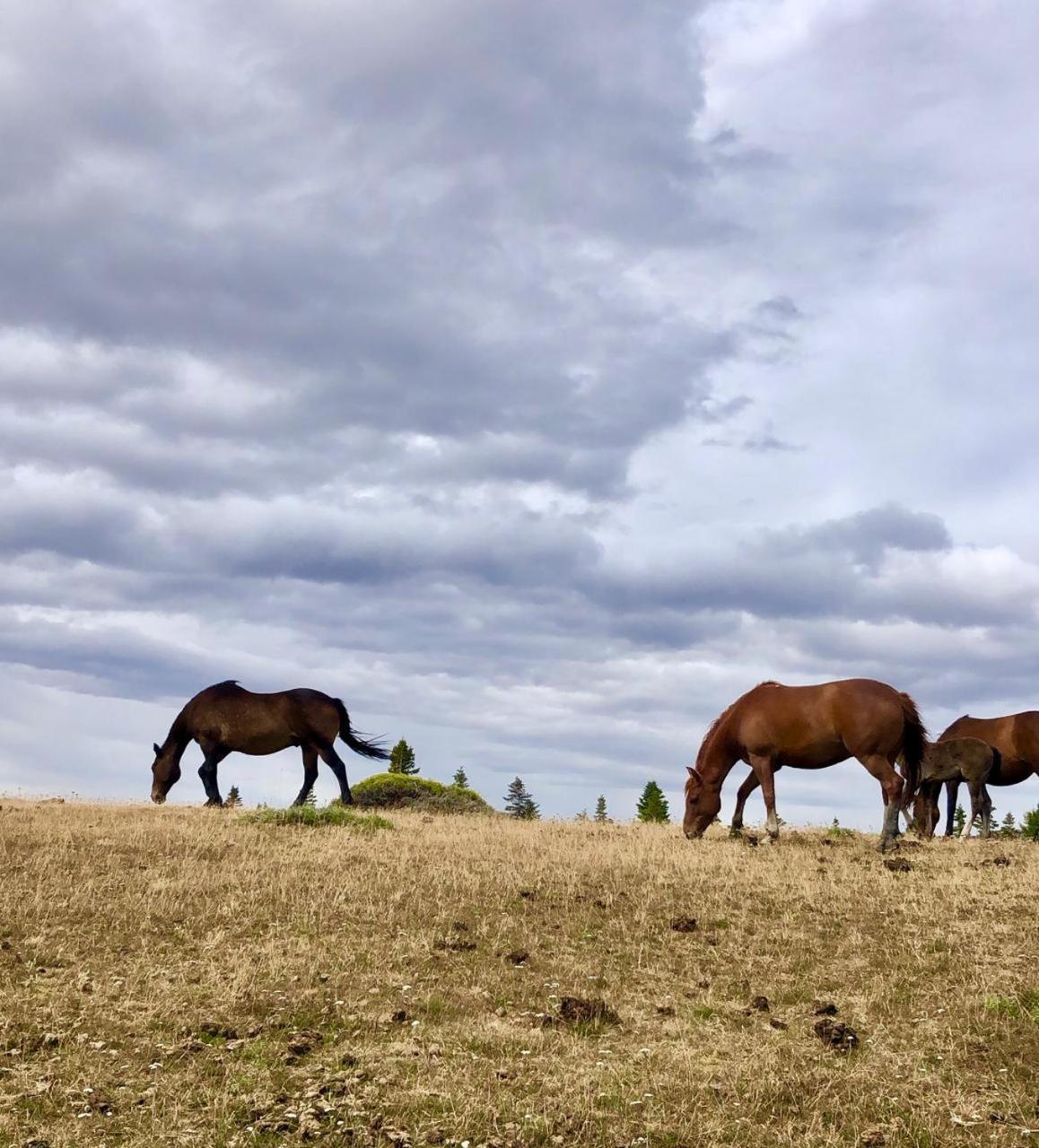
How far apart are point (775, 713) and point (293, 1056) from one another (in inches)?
599

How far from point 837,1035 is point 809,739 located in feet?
39.4

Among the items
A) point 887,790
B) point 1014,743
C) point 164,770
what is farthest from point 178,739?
point 1014,743

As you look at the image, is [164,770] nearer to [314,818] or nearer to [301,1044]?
[314,818]

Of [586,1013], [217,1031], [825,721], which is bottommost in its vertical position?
[217,1031]

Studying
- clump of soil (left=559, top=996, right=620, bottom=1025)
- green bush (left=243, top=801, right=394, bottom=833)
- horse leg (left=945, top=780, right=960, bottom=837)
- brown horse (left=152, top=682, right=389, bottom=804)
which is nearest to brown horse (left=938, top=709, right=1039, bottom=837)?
horse leg (left=945, top=780, right=960, bottom=837)

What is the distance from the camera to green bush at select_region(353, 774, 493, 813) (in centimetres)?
3306

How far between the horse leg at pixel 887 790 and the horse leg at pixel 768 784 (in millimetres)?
1933

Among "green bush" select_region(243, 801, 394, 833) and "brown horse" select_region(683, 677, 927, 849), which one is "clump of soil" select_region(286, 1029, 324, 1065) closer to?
"green bush" select_region(243, 801, 394, 833)

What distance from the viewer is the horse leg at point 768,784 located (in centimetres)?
2258

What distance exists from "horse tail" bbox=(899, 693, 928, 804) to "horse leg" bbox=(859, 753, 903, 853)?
107cm

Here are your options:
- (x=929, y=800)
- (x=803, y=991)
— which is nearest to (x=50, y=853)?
(x=803, y=991)

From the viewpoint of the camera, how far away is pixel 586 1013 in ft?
38.2

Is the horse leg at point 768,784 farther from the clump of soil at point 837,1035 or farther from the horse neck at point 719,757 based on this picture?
the clump of soil at point 837,1035

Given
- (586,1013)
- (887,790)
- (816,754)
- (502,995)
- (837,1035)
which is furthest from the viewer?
(816,754)
